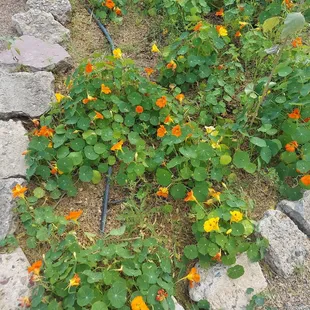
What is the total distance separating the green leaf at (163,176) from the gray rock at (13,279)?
0.93 metres

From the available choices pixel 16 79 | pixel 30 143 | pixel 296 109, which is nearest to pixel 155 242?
pixel 30 143

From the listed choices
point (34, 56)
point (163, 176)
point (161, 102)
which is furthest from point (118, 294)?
point (34, 56)

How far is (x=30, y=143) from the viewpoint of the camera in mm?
2773

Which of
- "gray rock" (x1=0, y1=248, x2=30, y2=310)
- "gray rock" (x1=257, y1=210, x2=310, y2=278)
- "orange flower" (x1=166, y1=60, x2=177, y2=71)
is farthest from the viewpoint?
"orange flower" (x1=166, y1=60, x2=177, y2=71)

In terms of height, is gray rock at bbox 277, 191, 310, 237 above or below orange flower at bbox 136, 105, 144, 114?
below

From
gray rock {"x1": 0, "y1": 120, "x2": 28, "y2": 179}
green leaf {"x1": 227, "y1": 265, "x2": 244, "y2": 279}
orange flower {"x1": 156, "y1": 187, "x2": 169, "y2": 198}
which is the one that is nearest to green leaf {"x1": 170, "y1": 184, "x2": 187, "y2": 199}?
orange flower {"x1": 156, "y1": 187, "x2": 169, "y2": 198}

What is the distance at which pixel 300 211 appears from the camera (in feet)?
8.52

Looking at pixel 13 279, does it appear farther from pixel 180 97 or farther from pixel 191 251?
pixel 180 97

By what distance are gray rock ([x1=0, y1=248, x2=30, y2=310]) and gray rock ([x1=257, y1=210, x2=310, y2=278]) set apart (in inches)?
54.3

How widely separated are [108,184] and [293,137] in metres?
1.26

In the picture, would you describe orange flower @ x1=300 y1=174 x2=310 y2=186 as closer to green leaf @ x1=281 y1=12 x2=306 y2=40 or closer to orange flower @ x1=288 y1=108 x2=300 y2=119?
orange flower @ x1=288 y1=108 x2=300 y2=119

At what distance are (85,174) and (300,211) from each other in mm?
1381

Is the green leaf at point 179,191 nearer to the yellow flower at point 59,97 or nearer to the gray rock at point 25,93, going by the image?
the yellow flower at point 59,97

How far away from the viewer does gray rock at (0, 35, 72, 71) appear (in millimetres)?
3426
